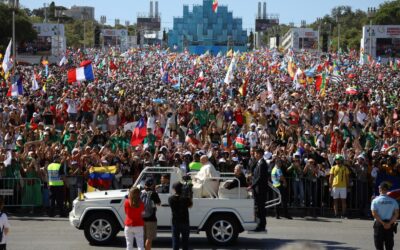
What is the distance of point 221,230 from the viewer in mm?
15367

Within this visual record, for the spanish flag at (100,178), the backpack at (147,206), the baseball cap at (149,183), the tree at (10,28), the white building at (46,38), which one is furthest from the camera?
the white building at (46,38)

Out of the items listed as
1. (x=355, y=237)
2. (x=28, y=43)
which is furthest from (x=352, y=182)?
(x=28, y=43)

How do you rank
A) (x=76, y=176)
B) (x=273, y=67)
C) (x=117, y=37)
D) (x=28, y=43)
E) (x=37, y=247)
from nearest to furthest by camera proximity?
(x=37, y=247) → (x=76, y=176) → (x=273, y=67) → (x=28, y=43) → (x=117, y=37)

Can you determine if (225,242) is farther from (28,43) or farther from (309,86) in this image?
(28,43)

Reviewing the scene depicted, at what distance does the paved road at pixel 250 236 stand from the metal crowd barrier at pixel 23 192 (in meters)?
0.66

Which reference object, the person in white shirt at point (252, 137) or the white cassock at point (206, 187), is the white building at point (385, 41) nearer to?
the person in white shirt at point (252, 137)

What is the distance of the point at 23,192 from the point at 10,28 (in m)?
84.5

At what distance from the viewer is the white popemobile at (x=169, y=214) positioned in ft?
49.6

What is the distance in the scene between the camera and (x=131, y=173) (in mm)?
19672

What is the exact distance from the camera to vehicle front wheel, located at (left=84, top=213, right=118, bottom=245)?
15.2 metres

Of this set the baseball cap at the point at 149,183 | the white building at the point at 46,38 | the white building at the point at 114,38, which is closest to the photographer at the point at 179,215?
the baseball cap at the point at 149,183

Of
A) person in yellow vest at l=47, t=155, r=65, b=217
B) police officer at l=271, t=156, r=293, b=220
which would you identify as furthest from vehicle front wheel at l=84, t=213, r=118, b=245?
police officer at l=271, t=156, r=293, b=220

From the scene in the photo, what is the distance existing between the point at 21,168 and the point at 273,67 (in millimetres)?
46547

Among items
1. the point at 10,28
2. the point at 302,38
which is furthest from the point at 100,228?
the point at 302,38
